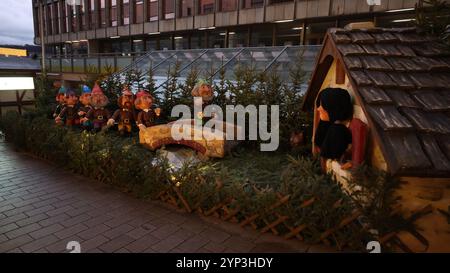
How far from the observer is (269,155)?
19.9ft

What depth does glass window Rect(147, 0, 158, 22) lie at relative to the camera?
24828mm

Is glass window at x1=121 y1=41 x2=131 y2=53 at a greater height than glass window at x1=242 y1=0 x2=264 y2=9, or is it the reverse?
glass window at x1=242 y1=0 x2=264 y2=9

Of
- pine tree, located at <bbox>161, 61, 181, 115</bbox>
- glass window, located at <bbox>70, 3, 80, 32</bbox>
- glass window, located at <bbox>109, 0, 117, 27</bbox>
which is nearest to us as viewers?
pine tree, located at <bbox>161, 61, 181, 115</bbox>

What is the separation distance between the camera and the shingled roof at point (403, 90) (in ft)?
9.30

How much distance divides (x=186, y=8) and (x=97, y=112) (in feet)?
58.6

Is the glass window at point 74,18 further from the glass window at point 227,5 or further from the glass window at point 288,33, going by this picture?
the glass window at point 288,33

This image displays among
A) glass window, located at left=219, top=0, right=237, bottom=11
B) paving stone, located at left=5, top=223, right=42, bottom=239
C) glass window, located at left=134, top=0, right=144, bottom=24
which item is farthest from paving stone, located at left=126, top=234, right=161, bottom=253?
glass window, located at left=134, top=0, right=144, bottom=24

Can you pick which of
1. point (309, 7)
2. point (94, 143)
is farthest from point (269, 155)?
point (309, 7)

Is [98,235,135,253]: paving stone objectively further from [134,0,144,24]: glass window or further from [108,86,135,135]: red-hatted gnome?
[134,0,144,24]: glass window

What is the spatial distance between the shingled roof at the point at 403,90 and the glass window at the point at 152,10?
2329 centimetres

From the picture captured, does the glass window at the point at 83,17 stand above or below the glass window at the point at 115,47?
above

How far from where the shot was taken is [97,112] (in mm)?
7340

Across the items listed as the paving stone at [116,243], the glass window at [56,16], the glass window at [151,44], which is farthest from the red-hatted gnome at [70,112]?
the glass window at [56,16]
